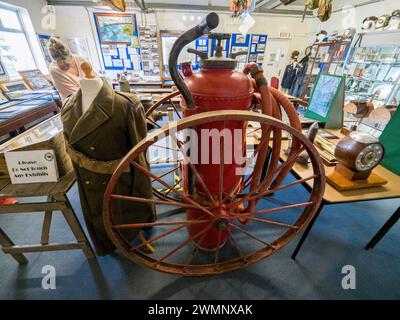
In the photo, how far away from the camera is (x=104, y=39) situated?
5.03 meters

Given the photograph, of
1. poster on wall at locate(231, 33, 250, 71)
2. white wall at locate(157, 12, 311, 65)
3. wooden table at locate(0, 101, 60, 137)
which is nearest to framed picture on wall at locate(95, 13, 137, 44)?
white wall at locate(157, 12, 311, 65)

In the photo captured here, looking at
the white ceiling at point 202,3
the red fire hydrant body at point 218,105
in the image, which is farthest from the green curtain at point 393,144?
the white ceiling at point 202,3

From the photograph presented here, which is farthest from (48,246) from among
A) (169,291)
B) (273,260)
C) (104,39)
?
(104,39)

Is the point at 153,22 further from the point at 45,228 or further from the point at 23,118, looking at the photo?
the point at 45,228

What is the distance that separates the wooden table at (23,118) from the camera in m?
2.17

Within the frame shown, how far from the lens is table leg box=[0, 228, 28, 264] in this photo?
118 cm

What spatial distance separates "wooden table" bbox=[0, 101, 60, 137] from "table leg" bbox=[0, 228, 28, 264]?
1.58m

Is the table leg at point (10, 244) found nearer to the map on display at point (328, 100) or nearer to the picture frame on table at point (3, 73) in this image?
the map on display at point (328, 100)

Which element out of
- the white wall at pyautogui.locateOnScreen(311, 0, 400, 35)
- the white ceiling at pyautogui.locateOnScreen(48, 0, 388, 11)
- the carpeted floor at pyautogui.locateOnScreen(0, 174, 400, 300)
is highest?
the white ceiling at pyautogui.locateOnScreen(48, 0, 388, 11)

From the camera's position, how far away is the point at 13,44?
3859 mm

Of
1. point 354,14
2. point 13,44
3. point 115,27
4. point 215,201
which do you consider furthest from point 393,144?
point 13,44

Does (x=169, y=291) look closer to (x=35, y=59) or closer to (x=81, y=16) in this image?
(x=35, y=59)

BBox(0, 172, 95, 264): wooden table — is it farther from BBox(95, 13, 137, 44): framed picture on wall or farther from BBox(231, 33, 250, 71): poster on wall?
BBox(231, 33, 250, 71): poster on wall

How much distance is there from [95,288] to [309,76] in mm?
6223
